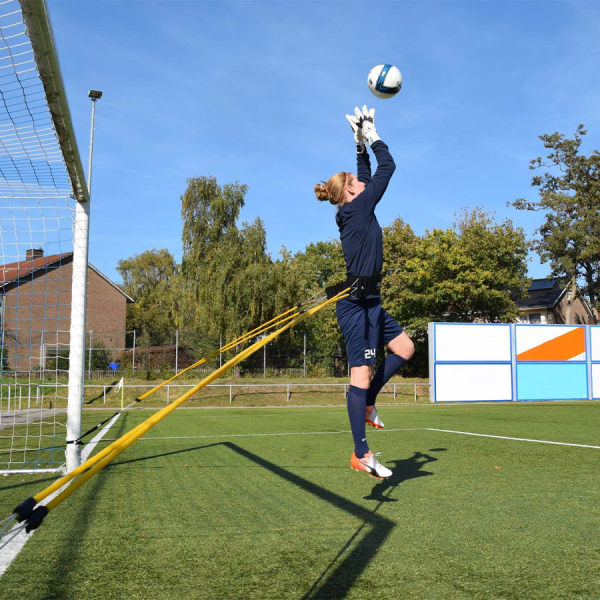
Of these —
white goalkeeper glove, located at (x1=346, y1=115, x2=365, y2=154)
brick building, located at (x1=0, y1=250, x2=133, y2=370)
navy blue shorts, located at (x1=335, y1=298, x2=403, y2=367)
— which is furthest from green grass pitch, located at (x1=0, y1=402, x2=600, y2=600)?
white goalkeeper glove, located at (x1=346, y1=115, x2=365, y2=154)

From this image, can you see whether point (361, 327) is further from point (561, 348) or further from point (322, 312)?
point (322, 312)

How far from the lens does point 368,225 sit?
4.45 meters

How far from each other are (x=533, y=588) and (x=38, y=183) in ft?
21.2

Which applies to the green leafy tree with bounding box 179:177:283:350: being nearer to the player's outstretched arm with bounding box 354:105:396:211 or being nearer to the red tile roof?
the red tile roof

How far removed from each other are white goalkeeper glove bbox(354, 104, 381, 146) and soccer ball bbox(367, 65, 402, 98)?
43 cm

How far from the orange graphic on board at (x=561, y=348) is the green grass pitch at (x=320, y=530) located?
60.2 feet

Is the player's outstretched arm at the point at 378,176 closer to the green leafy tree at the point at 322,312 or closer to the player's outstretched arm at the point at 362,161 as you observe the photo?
the player's outstretched arm at the point at 362,161

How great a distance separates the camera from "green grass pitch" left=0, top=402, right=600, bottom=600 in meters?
2.69

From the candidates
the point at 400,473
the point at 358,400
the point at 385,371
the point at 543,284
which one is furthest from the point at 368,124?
the point at 543,284

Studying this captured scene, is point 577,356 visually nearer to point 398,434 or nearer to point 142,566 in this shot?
point 398,434

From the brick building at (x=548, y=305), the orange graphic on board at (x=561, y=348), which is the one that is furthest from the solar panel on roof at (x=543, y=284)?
the orange graphic on board at (x=561, y=348)

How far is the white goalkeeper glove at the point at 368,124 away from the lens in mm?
4551

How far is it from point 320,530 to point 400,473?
2.20 m

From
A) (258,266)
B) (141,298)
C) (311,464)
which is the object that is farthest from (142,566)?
(141,298)
